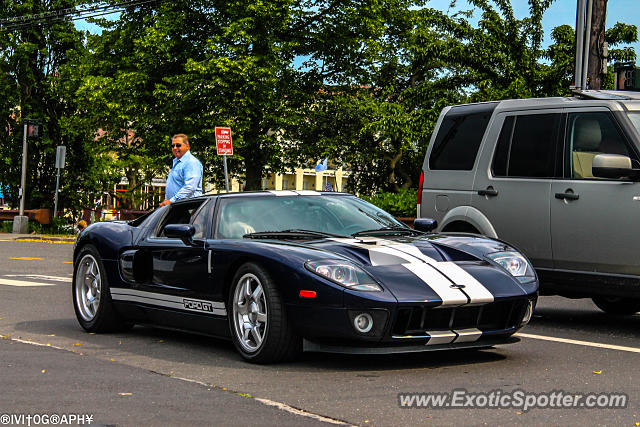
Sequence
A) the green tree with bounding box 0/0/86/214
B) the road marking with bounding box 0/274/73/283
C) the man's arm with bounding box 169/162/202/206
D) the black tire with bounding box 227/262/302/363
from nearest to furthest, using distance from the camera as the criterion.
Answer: the black tire with bounding box 227/262/302/363, the man's arm with bounding box 169/162/202/206, the road marking with bounding box 0/274/73/283, the green tree with bounding box 0/0/86/214

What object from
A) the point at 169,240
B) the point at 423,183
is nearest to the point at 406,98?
the point at 423,183

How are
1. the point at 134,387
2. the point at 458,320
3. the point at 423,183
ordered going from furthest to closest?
1. the point at 423,183
2. the point at 458,320
3. the point at 134,387

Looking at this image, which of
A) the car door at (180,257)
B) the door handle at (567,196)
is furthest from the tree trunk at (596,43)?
the car door at (180,257)

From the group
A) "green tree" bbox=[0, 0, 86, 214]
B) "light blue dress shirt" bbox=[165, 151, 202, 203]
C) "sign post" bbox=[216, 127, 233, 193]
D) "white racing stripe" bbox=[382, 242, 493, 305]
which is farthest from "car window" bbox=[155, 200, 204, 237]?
"green tree" bbox=[0, 0, 86, 214]

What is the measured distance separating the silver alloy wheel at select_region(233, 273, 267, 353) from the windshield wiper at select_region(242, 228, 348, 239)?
1.66 ft

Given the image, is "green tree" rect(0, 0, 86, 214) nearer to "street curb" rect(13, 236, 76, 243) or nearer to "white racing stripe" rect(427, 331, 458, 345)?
"street curb" rect(13, 236, 76, 243)

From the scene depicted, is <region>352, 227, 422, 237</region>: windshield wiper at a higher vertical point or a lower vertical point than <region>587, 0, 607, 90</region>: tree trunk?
lower

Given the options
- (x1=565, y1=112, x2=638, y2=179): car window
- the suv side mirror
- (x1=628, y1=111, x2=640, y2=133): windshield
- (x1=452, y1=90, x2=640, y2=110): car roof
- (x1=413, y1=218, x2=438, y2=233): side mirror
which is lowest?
(x1=413, y1=218, x2=438, y2=233): side mirror

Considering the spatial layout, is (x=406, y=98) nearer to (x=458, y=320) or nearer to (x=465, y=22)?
(x=465, y=22)

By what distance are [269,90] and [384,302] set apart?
91.4ft

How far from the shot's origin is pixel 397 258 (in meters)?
6.11

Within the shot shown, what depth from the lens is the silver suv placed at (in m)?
7.80

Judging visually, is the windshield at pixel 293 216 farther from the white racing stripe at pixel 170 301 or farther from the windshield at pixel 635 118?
the windshield at pixel 635 118

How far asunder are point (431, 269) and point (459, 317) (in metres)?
0.36
